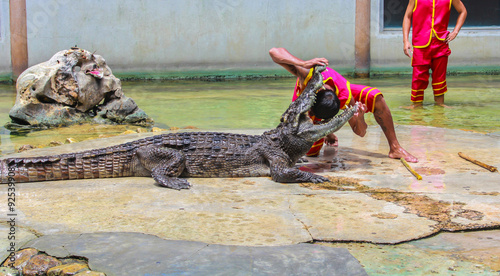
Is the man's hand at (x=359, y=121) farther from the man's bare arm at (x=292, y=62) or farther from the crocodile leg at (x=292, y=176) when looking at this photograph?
the crocodile leg at (x=292, y=176)

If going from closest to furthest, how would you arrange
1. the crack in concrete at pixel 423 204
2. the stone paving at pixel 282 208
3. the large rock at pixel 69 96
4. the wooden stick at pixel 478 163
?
the stone paving at pixel 282 208 → the crack in concrete at pixel 423 204 → the wooden stick at pixel 478 163 → the large rock at pixel 69 96

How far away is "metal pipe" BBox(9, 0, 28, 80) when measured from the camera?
11.5 meters


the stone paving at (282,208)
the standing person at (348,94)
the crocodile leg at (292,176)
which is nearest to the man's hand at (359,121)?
the standing person at (348,94)

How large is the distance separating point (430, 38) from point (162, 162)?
5290mm

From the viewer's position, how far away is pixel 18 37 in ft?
38.2

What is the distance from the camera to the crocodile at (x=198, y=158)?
3.54 meters

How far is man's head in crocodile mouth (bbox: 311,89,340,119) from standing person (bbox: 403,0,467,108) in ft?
12.6

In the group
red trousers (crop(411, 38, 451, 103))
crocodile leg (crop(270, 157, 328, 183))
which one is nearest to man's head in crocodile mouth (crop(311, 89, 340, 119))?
crocodile leg (crop(270, 157, 328, 183))

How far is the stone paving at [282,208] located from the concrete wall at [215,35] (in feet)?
27.5

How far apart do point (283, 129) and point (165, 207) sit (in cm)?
138

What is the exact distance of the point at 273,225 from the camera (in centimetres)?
257

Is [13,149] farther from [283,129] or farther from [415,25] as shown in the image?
[415,25]

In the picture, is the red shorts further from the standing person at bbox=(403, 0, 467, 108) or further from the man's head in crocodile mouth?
the standing person at bbox=(403, 0, 467, 108)

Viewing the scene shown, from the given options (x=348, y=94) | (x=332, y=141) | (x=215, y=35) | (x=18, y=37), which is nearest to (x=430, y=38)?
(x=332, y=141)
